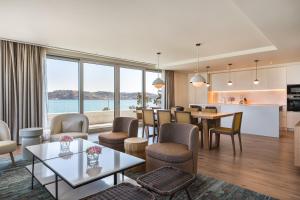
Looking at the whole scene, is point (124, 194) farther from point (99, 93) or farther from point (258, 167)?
point (99, 93)

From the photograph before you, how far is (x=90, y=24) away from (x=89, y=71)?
2.95 m

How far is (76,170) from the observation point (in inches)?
79.7

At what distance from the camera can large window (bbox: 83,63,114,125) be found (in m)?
6.40

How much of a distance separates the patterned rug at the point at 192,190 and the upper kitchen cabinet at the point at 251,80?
19.3 ft

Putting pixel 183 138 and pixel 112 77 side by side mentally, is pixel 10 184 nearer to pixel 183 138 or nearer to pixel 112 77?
pixel 183 138

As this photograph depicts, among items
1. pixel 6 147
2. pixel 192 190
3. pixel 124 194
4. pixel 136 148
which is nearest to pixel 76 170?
pixel 124 194

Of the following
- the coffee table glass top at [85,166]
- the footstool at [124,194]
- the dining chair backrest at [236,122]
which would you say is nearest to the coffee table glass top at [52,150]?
the coffee table glass top at [85,166]

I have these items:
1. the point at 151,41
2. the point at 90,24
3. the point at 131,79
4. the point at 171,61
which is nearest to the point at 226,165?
the point at 151,41

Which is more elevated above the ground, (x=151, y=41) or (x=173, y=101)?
(x=151, y=41)

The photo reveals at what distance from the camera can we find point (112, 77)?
6.87m

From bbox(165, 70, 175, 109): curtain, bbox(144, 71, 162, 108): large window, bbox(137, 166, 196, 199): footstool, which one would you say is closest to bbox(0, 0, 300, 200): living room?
bbox(137, 166, 196, 199): footstool

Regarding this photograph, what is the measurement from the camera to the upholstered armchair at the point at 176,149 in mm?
2545

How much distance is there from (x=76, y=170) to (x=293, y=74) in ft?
24.8

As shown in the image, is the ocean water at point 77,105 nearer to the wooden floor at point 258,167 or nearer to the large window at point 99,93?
the large window at point 99,93
